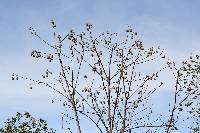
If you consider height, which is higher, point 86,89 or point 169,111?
point 86,89

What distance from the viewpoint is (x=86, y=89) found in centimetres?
1195

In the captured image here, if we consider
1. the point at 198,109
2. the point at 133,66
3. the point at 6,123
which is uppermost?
the point at 6,123

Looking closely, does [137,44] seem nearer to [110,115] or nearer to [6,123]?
[110,115]

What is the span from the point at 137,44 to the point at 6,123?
25.4 m

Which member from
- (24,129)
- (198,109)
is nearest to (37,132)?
(24,129)

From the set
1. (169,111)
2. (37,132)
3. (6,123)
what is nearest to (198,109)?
(37,132)

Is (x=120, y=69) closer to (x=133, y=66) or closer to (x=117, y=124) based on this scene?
(x=133, y=66)

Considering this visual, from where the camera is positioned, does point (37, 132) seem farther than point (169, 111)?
Yes

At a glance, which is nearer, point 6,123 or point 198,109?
point 198,109

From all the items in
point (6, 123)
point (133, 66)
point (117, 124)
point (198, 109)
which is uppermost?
point (6, 123)

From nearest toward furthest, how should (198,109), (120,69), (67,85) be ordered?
(67,85)
(120,69)
(198,109)

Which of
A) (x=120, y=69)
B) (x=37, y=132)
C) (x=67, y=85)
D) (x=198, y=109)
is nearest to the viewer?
(x=67, y=85)

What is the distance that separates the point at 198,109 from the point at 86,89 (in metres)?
19.6

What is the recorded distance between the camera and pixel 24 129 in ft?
112
